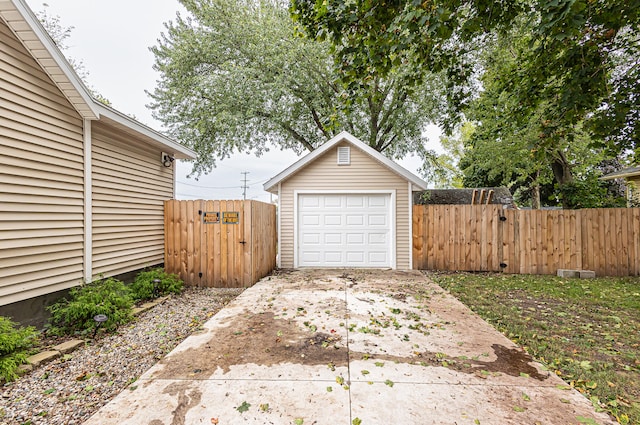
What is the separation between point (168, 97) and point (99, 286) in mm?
10285

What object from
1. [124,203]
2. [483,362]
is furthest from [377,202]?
[124,203]

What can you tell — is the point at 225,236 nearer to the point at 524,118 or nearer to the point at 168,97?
the point at 524,118

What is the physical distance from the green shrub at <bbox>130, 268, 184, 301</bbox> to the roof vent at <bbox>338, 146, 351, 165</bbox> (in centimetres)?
501

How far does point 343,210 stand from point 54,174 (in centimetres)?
599

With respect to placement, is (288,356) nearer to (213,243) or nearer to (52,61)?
(213,243)

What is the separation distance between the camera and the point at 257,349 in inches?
122

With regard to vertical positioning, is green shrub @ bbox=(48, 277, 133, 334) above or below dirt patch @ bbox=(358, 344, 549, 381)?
above

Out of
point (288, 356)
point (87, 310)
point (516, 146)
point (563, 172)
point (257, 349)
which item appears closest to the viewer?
point (288, 356)

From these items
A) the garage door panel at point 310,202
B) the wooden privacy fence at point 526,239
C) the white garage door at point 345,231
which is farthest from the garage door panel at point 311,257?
the wooden privacy fence at point 526,239

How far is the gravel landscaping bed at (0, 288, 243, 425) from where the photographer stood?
7.04ft

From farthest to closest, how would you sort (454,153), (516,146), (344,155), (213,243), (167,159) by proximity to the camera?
(454,153) → (516,146) → (344,155) → (167,159) → (213,243)

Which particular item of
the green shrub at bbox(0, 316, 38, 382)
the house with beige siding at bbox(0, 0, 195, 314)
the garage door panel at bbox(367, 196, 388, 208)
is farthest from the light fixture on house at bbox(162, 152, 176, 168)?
the garage door panel at bbox(367, 196, 388, 208)

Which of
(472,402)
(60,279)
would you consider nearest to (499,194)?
(472,402)

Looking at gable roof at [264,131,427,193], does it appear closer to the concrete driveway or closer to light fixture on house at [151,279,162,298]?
light fixture on house at [151,279,162,298]
